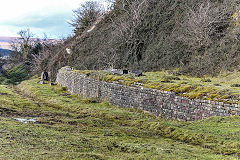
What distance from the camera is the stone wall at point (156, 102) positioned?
47.1 ft

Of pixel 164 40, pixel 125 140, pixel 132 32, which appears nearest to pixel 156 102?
pixel 125 140

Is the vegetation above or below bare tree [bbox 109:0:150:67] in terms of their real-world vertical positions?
below

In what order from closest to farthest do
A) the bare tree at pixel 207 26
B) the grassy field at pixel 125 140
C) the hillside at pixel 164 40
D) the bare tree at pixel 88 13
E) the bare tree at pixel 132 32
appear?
the grassy field at pixel 125 140, the hillside at pixel 164 40, the bare tree at pixel 207 26, the bare tree at pixel 132 32, the bare tree at pixel 88 13

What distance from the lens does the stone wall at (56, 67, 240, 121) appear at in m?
14.4

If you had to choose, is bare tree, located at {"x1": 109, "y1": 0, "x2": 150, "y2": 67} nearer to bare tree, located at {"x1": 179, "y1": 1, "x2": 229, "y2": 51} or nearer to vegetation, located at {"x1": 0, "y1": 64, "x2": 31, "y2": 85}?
bare tree, located at {"x1": 179, "y1": 1, "x2": 229, "y2": 51}

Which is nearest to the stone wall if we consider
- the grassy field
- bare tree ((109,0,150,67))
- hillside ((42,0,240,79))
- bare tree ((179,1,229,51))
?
the grassy field

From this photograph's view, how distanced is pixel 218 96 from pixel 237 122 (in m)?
2.27

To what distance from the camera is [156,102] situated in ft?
59.2

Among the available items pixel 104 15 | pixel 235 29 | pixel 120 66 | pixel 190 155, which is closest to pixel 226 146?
pixel 190 155

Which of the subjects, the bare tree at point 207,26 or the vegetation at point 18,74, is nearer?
the bare tree at point 207,26

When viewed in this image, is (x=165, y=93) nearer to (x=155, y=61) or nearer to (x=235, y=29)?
(x=235, y=29)

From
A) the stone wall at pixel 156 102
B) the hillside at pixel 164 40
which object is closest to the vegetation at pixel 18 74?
the hillside at pixel 164 40

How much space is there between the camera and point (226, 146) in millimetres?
10688

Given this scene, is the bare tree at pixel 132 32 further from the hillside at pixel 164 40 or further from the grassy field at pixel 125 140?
the grassy field at pixel 125 140
